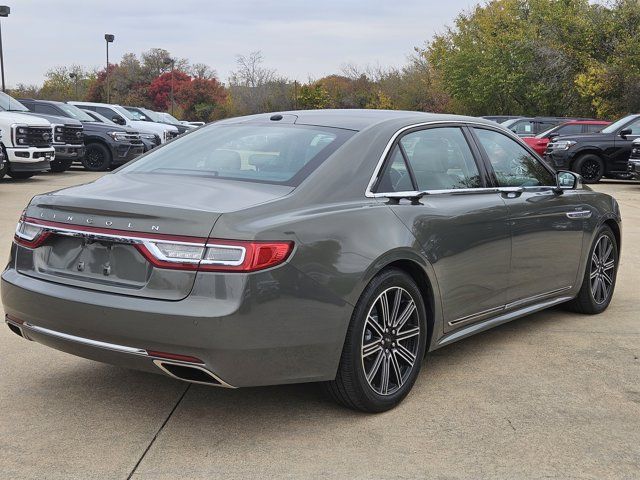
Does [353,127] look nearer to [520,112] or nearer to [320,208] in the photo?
[320,208]

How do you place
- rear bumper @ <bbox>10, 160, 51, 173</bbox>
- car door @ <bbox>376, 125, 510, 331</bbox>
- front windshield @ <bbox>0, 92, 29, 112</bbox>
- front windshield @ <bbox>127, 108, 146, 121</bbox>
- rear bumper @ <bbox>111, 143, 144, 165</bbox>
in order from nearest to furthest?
car door @ <bbox>376, 125, 510, 331</bbox> < rear bumper @ <bbox>10, 160, 51, 173</bbox> < front windshield @ <bbox>0, 92, 29, 112</bbox> < rear bumper @ <bbox>111, 143, 144, 165</bbox> < front windshield @ <bbox>127, 108, 146, 121</bbox>

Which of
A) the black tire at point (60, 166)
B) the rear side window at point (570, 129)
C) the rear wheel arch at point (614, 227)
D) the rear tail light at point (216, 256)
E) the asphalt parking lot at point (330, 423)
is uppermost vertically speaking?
the rear side window at point (570, 129)

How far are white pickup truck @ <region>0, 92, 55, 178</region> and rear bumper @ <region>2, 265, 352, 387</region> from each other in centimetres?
1245

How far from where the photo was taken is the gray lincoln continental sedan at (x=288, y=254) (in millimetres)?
3379

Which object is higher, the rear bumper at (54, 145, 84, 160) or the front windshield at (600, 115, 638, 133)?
the front windshield at (600, 115, 638, 133)

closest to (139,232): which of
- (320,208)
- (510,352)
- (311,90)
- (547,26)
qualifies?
(320,208)

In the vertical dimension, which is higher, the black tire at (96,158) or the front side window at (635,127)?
the front side window at (635,127)

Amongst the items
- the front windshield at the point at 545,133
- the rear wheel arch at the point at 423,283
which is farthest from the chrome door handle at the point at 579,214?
the front windshield at the point at 545,133

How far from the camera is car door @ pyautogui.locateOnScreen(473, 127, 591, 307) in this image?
507 centimetres

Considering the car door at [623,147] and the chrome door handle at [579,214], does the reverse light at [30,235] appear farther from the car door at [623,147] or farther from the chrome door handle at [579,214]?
the car door at [623,147]

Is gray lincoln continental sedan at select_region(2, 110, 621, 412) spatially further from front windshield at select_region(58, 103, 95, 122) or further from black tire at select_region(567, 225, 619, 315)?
front windshield at select_region(58, 103, 95, 122)

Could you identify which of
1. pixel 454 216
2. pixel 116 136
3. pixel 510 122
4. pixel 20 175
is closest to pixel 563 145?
pixel 510 122

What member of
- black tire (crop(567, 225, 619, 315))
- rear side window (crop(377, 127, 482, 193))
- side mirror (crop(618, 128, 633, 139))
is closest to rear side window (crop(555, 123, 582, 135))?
side mirror (crop(618, 128, 633, 139))

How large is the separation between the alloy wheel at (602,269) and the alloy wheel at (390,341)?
8.14 feet
